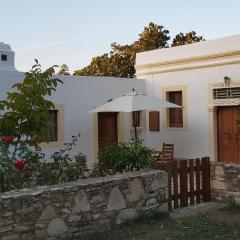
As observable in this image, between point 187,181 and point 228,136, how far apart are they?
19.2 feet

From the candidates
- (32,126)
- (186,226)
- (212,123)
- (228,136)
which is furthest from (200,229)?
(212,123)

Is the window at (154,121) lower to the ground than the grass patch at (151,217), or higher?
higher

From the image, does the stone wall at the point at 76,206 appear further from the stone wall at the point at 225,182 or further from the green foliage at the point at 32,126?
the stone wall at the point at 225,182

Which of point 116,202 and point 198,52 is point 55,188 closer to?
point 116,202

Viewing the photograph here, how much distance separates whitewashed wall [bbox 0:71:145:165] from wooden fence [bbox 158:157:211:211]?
222 inches

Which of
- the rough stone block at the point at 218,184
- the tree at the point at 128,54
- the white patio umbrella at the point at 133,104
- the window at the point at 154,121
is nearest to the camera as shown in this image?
the rough stone block at the point at 218,184

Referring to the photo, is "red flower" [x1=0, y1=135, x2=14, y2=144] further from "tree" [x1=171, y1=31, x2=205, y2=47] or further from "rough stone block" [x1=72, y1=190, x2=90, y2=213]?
"tree" [x1=171, y1=31, x2=205, y2=47]

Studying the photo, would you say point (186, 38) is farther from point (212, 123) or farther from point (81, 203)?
point (81, 203)

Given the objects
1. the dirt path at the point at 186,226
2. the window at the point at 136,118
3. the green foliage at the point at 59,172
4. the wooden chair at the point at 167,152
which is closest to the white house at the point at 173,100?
the window at the point at 136,118

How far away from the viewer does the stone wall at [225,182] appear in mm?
7980

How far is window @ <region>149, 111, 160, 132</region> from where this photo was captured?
15526 mm

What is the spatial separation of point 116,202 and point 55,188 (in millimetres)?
1009

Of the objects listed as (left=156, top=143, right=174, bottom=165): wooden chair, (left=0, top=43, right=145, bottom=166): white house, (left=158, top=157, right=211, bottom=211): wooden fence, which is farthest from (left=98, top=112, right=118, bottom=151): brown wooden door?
(left=158, top=157, right=211, bottom=211): wooden fence

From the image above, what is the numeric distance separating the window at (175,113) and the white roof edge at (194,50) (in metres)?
1.12
